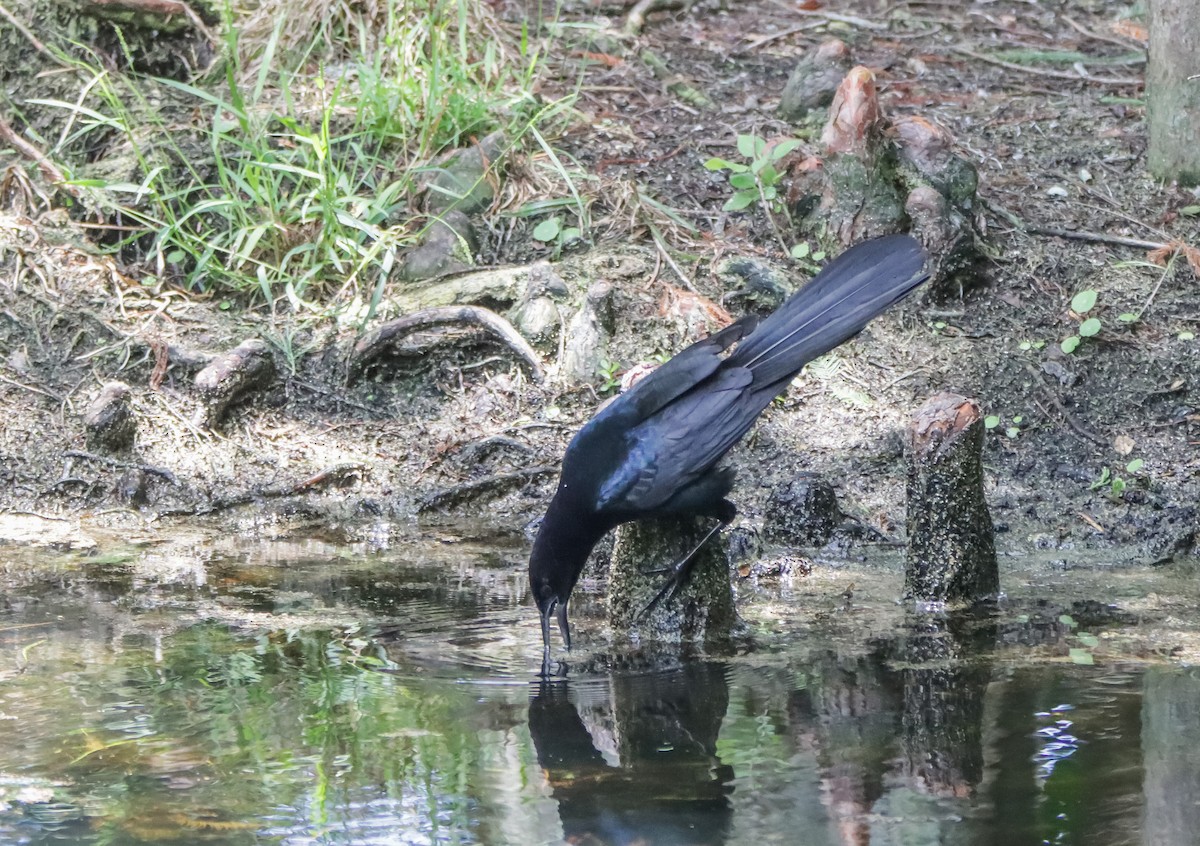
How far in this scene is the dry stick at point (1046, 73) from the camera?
28.6ft

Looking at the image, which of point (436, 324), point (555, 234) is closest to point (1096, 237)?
point (555, 234)

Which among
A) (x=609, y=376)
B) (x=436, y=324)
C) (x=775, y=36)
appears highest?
(x=775, y=36)

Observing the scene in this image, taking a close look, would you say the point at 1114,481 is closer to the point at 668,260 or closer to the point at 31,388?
the point at 668,260

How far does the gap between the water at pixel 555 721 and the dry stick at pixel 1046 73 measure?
4.72m

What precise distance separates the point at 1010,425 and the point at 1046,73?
3.68 metres

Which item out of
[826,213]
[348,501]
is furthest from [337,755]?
[826,213]

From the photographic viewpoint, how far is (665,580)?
15.0ft

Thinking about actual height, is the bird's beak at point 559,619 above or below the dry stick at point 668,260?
below

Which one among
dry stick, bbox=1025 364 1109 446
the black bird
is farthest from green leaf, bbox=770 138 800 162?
the black bird

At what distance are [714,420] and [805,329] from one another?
42 cm


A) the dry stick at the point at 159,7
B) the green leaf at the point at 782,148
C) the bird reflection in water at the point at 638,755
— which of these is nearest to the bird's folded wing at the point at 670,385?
the bird reflection in water at the point at 638,755

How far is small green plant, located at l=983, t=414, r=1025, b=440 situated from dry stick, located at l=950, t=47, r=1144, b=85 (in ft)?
11.3

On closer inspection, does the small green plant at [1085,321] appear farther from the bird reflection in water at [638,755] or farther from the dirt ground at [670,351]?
the bird reflection in water at [638,755]

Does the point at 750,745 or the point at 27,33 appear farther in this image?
the point at 27,33
